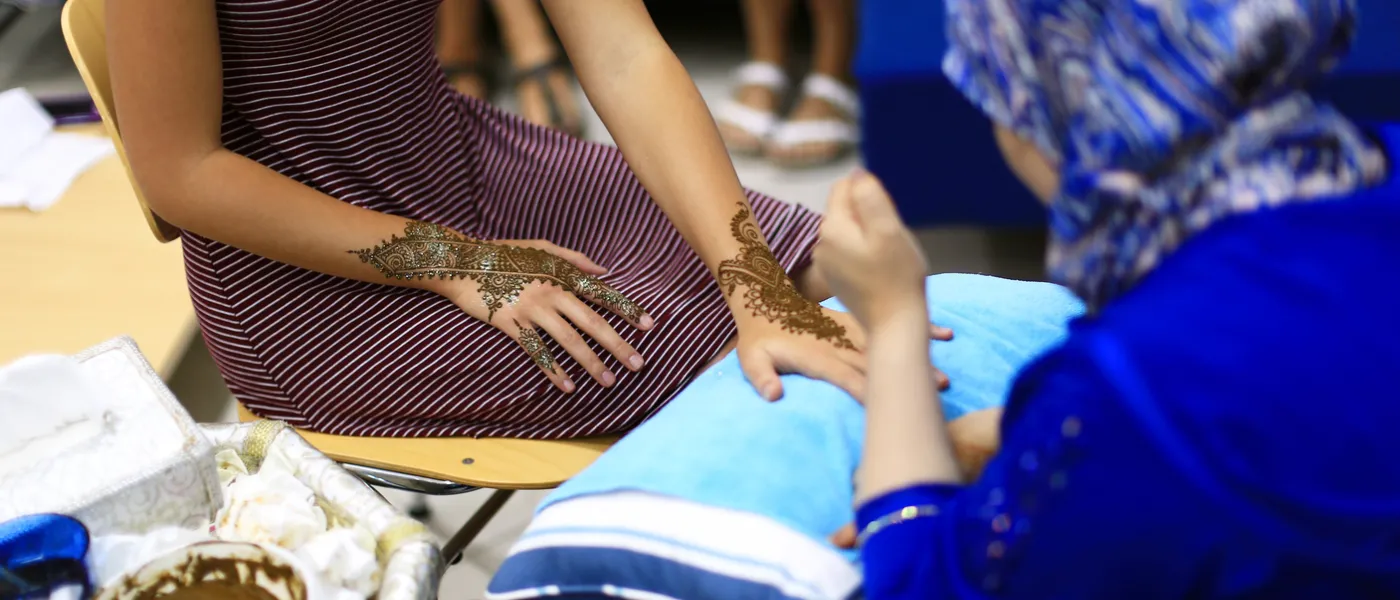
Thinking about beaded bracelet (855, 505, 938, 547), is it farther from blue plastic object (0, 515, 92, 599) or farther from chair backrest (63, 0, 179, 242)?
chair backrest (63, 0, 179, 242)

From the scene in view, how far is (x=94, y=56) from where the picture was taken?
1122mm

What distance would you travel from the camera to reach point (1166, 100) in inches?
22.9

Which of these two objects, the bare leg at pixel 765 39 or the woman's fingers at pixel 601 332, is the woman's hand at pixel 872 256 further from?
the bare leg at pixel 765 39

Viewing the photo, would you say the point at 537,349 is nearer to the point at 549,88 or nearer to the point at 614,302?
the point at 614,302

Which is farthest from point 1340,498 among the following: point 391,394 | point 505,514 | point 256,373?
point 505,514

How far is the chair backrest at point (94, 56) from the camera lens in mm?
1092

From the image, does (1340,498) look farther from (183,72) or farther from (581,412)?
(183,72)

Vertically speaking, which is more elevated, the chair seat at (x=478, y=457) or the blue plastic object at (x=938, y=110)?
the chair seat at (x=478, y=457)

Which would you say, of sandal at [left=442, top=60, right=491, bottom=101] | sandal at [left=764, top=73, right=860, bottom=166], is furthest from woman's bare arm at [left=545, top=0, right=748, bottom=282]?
sandal at [left=442, top=60, right=491, bottom=101]

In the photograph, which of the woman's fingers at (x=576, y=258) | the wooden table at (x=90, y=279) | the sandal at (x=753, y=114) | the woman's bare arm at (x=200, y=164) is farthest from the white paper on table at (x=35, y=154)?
the sandal at (x=753, y=114)

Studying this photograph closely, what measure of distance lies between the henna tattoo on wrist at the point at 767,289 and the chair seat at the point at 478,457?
192mm

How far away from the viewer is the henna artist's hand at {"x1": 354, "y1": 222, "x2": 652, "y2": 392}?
1.05 m

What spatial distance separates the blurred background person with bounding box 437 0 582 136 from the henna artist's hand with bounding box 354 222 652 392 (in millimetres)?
1585

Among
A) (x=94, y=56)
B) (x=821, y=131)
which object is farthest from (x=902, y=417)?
(x=821, y=131)
